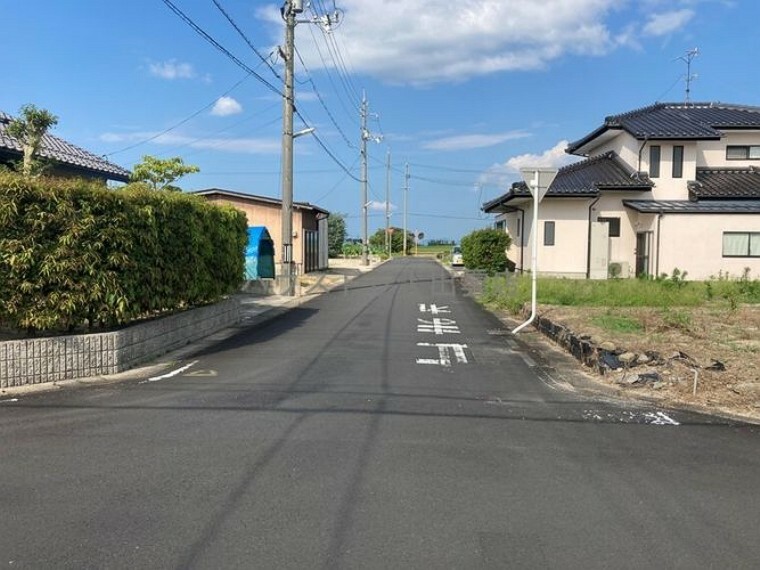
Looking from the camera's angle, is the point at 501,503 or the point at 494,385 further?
the point at 494,385

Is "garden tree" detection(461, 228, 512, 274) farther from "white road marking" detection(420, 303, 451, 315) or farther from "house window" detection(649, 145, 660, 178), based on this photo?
"house window" detection(649, 145, 660, 178)

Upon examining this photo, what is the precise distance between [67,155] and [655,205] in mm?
19309

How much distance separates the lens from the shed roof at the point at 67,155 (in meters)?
12.7

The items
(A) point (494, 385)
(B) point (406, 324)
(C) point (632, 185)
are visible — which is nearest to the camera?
(A) point (494, 385)

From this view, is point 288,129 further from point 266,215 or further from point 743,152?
point 743,152

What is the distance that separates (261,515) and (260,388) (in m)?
3.64

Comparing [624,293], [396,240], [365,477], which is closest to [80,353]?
[365,477]

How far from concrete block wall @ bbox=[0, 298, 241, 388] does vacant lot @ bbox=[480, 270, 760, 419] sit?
6350mm

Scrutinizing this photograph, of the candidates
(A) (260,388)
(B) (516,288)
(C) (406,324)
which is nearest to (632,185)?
(B) (516,288)

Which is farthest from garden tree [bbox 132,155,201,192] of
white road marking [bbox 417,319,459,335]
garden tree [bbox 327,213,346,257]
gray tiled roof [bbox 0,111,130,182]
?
garden tree [bbox 327,213,346,257]

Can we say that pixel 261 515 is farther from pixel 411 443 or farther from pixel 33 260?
pixel 33 260

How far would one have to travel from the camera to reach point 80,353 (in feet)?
25.9

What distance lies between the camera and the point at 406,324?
1433cm

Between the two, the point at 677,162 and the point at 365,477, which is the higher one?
the point at 677,162
